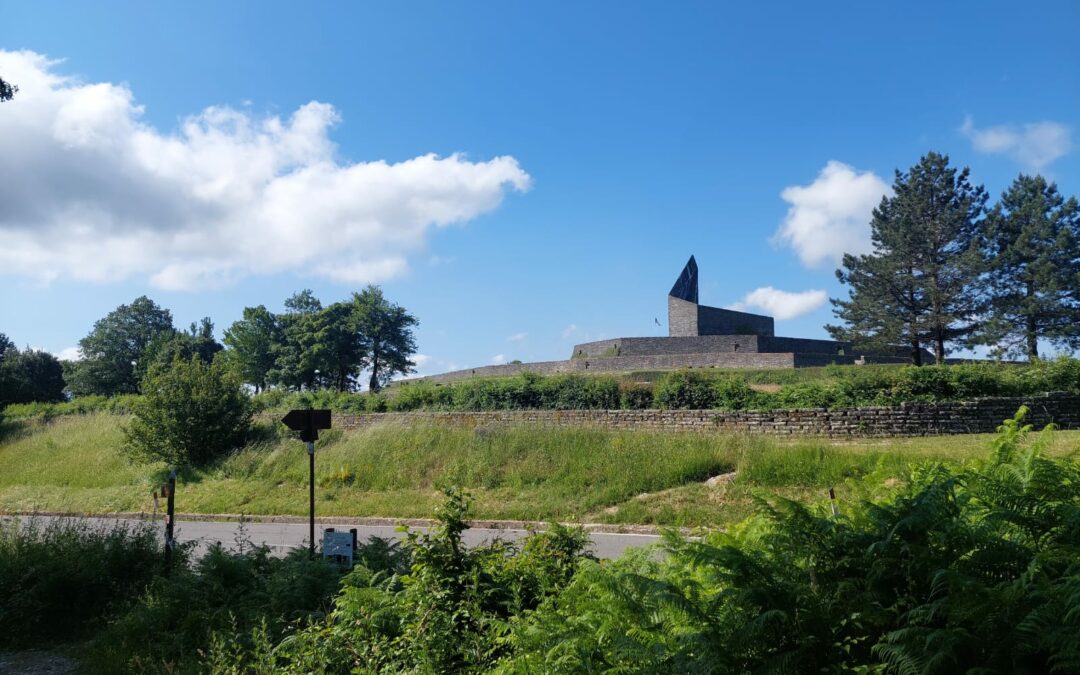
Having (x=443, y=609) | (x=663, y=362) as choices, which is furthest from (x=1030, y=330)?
(x=443, y=609)

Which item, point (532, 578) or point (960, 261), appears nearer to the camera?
point (532, 578)

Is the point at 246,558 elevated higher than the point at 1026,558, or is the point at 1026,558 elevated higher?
the point at 1026,558

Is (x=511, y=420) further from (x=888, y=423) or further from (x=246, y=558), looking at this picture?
(x=246, y=558)

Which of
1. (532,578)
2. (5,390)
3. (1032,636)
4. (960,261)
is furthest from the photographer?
(5,390)

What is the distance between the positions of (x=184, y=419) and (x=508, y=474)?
12.0 m

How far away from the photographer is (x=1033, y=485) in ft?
9.52

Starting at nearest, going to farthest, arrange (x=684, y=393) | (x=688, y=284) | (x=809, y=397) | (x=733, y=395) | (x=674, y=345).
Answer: (x=809, y=397)
(x=733, y=395)
(x=684, y=393)
(x=674, y=345)
(x=688, y=284)

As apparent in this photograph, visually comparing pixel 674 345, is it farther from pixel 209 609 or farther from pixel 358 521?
pixel 209 609

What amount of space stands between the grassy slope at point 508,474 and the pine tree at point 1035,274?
27.4 metres

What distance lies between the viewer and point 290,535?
13.6 m

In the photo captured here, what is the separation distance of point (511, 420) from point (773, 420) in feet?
24.4

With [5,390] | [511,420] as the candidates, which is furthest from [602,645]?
[5,390]

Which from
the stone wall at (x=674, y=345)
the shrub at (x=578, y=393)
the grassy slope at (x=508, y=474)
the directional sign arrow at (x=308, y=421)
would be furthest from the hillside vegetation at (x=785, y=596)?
the stone wall at (x=674, y=345)

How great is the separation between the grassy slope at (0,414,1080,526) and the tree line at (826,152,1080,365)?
23.8m
